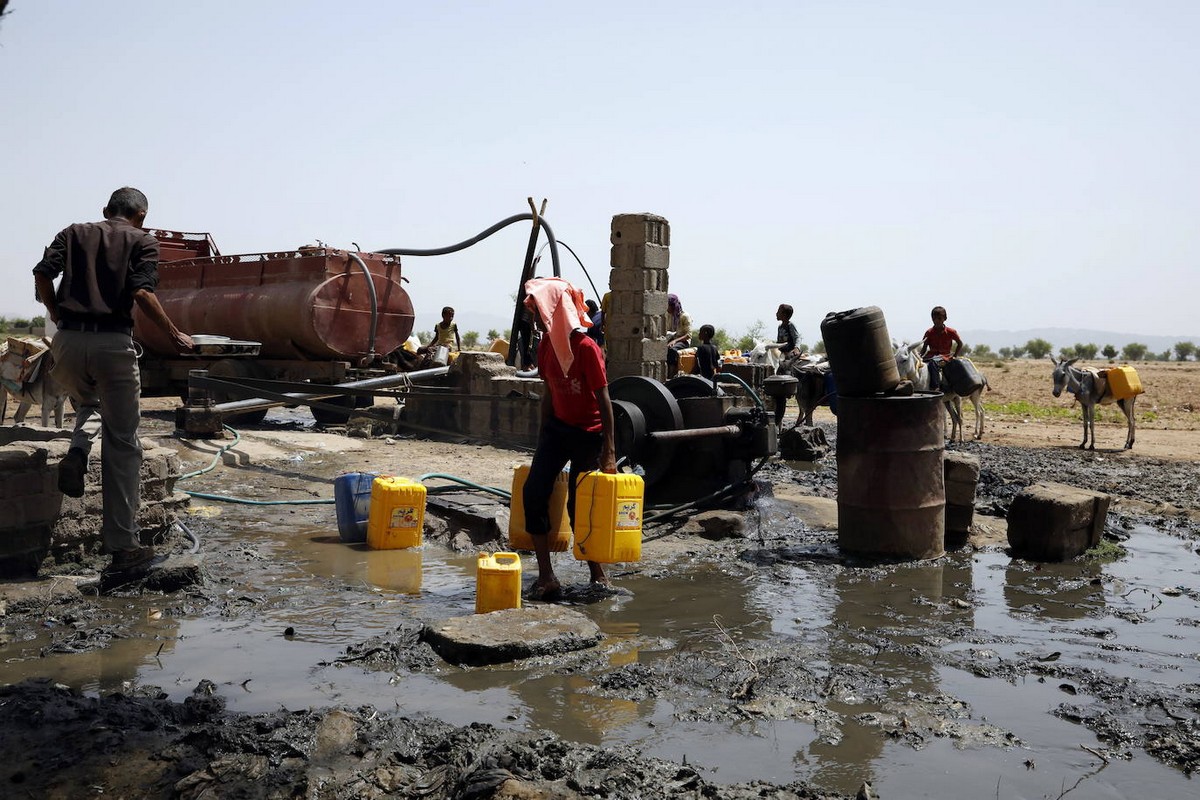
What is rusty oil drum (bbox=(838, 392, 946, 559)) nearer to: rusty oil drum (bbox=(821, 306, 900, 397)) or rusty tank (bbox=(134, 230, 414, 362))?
rusty oil drum (bbox=(821, 306, 900, 397))

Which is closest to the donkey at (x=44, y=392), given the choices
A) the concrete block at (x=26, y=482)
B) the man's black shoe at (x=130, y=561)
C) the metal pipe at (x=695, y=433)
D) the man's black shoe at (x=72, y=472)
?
the concrete block at (x=26, y=482)

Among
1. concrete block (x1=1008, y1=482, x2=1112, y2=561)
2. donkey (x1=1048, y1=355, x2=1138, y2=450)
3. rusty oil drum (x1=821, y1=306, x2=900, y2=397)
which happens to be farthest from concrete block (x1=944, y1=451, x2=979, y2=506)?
donkey (x1=1048, y1=355, x2=1138, y2=450)

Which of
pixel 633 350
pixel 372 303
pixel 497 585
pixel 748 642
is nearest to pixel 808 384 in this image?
pixel 633 350

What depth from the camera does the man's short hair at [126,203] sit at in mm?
5945

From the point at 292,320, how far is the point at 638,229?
5876 mm

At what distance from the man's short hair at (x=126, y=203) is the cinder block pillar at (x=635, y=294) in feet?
24.9

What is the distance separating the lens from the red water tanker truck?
51.3 feet

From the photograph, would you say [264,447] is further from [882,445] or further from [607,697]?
[607,697]

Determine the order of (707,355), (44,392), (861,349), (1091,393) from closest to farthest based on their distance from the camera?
1. (861,349)
2. (44,392)
3. (707,355)
4. (1091,393)

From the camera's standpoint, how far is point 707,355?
15914mm

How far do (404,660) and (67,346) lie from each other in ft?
8.75

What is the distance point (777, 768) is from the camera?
3.85 metres

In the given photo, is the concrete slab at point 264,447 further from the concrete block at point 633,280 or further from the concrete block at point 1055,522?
the concrete block at point 1055,522

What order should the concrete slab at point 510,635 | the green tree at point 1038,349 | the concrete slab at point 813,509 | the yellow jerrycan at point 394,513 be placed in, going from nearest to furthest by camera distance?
1. the concrete slab at point 510,635
2. the yellow jerrycan at point 394,513
3. the concrete slab at point 813,509
4. the green tree at point 1038,349
